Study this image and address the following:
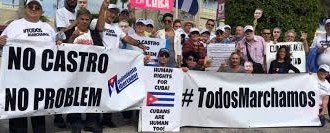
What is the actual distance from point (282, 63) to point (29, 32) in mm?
4850

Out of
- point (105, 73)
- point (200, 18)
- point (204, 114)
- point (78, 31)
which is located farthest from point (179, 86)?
point (200, 18)

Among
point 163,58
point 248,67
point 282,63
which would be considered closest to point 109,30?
point 163,58

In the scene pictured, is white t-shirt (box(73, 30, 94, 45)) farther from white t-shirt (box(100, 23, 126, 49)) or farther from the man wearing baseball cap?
the man wearing baseball cap

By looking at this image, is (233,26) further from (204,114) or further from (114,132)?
(114,132)

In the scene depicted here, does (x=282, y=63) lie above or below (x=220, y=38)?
below

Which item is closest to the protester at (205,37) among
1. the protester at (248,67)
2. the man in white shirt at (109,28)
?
the protester at (248,67)

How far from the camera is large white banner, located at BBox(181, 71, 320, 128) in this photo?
8516mm

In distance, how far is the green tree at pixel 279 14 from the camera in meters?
13.1

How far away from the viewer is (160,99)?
808 centimetres

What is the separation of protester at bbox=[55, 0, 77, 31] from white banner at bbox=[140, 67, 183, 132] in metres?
1.29

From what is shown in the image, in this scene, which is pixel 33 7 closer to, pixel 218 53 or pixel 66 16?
pixel 66 16

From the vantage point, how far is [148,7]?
1067cm

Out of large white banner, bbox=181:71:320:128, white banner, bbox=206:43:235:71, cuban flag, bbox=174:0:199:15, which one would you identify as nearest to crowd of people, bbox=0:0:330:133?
white banner, bbox=206:43:235:71

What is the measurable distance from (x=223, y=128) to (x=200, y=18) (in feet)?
173
